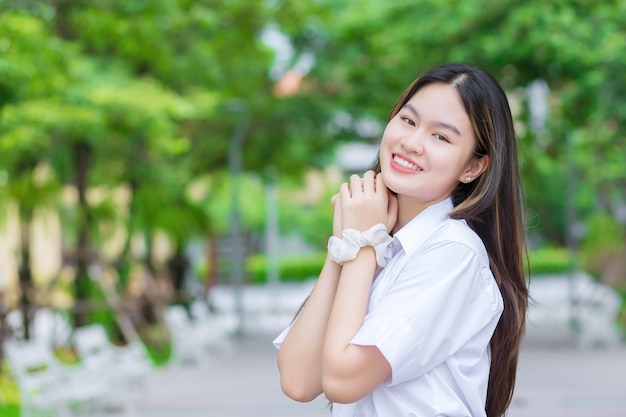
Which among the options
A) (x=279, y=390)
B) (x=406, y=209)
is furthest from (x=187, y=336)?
(x=406, y=209)

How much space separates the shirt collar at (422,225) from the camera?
2.11 meters

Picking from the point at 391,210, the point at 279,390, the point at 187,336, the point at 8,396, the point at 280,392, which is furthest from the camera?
the point at 187,336

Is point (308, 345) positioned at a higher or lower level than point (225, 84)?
higher

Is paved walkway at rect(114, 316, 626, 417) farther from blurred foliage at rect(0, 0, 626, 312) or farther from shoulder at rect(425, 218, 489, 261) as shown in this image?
shoulder at rect(425, 218, 489, 261)

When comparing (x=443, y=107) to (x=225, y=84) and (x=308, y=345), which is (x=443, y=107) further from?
(x=225, y=84)

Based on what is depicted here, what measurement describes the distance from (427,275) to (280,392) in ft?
37.3

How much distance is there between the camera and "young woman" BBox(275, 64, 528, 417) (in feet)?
6.48

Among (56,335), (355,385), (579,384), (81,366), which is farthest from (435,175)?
(56,335)

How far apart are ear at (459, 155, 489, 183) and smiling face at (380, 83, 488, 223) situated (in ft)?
0.04

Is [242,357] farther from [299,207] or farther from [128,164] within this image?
[299,207]

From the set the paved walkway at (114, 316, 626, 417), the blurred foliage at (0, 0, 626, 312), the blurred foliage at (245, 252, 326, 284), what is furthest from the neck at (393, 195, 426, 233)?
the blurred foliage at (245, 252, 326, 284)

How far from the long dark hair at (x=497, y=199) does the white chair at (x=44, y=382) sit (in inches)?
318

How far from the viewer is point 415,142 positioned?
2.09 metres

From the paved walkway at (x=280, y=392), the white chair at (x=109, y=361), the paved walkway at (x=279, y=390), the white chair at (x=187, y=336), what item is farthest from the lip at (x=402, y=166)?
the white chair at (x=187, y=336)
